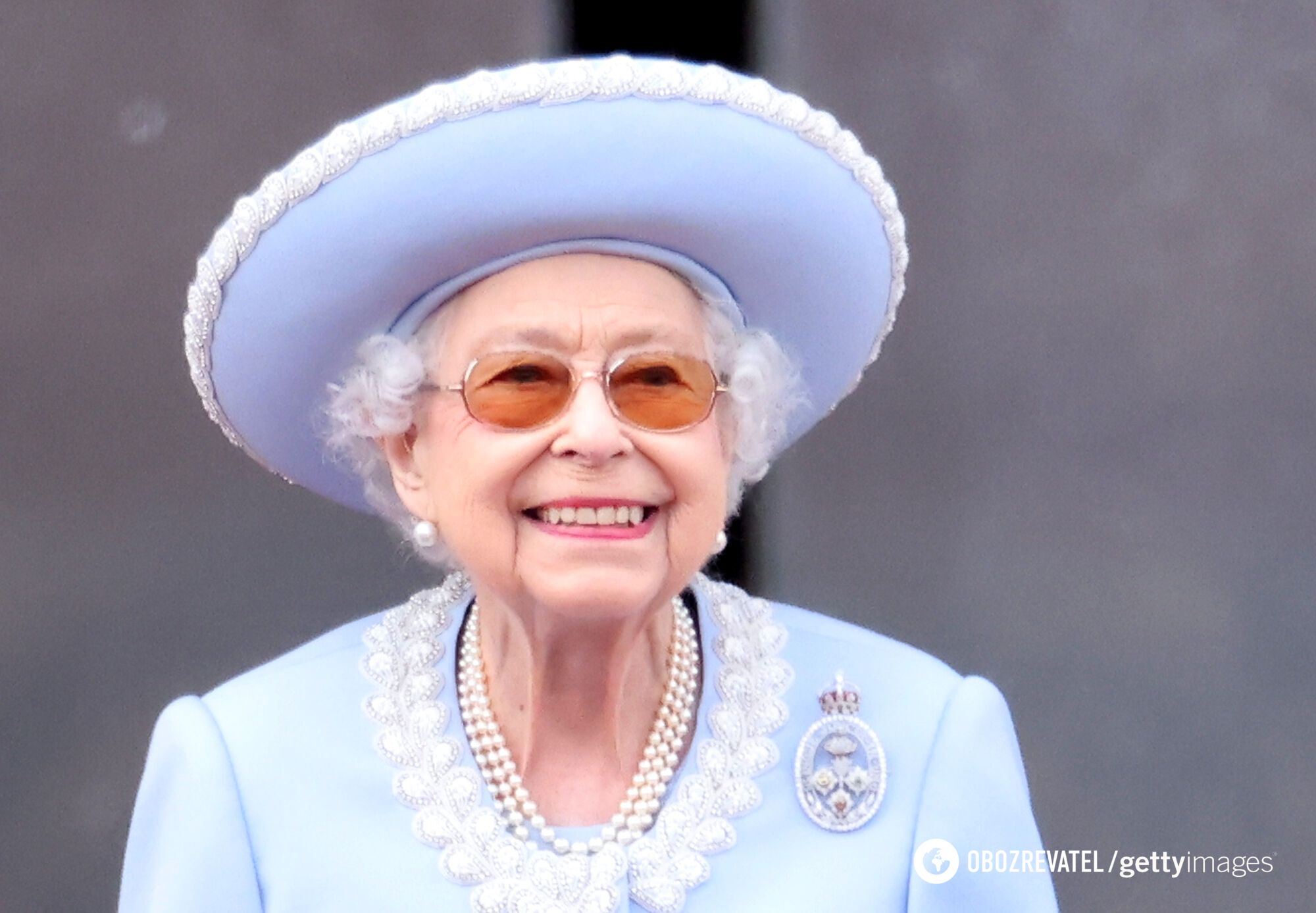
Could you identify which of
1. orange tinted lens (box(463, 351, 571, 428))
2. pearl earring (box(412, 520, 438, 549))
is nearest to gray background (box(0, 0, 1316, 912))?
pearl earring (box(412, 520, 438, 549))

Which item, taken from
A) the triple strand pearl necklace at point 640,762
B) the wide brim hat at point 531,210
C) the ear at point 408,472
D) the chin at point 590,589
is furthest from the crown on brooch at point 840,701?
the ear at point 408,472

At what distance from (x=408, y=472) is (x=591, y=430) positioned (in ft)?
1.25

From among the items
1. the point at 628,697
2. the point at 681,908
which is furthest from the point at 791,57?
the point at 681,908

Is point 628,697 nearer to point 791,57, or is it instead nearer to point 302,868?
point 302,868

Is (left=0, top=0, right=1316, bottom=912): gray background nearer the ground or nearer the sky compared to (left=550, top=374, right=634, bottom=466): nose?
nearer the sky

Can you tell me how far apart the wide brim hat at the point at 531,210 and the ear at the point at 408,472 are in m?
0.14

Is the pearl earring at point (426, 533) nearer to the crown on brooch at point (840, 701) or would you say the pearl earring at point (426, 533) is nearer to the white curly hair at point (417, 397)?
the white curly hair at point (417, 397)


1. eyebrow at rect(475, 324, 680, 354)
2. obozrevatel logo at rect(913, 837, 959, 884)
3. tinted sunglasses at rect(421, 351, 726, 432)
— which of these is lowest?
obozrevatel logo at rect(913, 837, 959, 884)

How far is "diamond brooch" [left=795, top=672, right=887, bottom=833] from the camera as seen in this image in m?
2.58

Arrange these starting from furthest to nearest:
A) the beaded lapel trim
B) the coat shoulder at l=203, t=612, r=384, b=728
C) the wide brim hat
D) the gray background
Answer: the gray background < the coat shoulder at l=203, t=612, r=384, b=728 < the beaded lapel trim < the wide brim hat

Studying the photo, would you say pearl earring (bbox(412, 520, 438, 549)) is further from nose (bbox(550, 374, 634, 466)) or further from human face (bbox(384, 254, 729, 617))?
nose (bbox(550, 374, 634, 466))

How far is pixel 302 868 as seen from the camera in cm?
251

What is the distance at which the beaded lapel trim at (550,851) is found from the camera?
249 cm

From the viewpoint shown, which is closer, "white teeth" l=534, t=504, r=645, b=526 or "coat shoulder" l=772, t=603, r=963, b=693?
"white teeth" l=534, t=504, r=645, b=526
